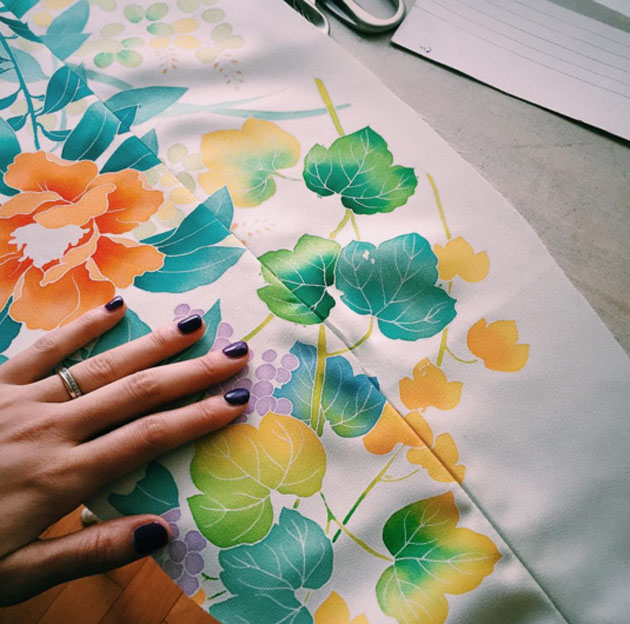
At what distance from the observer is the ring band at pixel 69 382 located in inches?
20.6

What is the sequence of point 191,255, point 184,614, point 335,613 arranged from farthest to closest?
point 184,614
point 191,255
point 335,613

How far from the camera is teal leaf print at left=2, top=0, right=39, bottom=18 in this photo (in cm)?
65

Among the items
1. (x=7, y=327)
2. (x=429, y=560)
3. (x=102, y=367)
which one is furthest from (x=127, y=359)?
(x=429, y=560)

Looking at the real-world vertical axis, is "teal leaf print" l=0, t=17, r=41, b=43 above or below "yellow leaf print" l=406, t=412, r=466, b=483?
above

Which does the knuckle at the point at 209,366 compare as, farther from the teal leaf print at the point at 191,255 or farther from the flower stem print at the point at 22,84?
the flower stem print at the point at 22,84

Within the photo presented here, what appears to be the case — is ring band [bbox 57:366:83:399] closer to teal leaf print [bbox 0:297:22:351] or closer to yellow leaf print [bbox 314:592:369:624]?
teal leaf print [bbox 0:297:22:351]

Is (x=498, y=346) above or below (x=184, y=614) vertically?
above

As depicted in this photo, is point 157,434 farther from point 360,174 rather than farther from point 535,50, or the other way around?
point 535,50

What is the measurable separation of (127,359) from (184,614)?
2.13ft

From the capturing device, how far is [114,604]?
93 cm

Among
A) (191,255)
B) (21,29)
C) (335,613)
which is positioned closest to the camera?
(335,613)

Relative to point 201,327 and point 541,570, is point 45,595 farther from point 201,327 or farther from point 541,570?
point 541,570

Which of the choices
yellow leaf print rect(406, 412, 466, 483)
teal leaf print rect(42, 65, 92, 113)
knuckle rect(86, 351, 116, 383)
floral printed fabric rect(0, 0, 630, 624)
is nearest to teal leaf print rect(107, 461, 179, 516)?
floral printed fabric rect(0, 0, 630, 624)

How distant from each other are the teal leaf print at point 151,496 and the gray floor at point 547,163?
1.43ft
